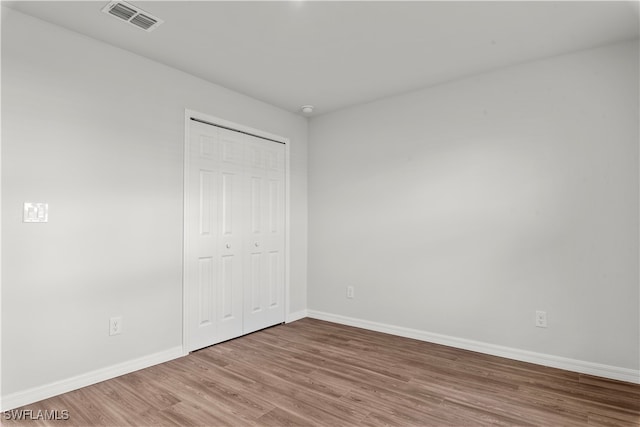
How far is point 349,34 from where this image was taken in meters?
2.58

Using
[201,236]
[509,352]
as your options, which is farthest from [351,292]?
[201,236]

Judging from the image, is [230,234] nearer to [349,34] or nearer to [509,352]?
[349,34]

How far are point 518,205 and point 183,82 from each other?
312cm

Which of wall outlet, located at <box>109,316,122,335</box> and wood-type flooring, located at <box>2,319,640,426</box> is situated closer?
wood-type flooring, located at <box>2,319,640,426</box>

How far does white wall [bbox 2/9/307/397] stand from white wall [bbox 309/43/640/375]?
6.34 feet

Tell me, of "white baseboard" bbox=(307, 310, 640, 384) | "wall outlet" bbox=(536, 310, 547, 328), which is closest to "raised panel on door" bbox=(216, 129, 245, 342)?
"white baseboard" bbox=(307, 310, 640, 384)

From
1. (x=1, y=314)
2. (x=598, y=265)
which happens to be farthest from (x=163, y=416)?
(x=598, y=265)

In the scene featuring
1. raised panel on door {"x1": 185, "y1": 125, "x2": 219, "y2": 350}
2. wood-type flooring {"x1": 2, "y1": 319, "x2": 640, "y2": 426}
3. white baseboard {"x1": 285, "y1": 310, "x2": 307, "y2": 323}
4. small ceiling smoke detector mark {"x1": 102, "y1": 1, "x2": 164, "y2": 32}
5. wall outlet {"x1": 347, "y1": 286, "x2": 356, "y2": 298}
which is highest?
small ceiling smoke detector mark {"x1": 102, "y1": 1, "x2": 164, "y2": 32}

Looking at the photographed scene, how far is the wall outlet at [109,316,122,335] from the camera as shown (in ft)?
8.82

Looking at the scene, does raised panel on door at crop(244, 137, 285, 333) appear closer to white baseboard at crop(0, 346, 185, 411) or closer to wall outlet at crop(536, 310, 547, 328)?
white baseboard at crop(0, 346, 185, 411)

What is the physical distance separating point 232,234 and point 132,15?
2012mm

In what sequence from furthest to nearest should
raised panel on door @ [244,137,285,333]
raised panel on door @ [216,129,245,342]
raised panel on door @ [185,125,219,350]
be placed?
raised panel on door @ [244,137,285,333], raised panel on door @ [216,129,245,342], raised panel on door @ [185,125,219,350]

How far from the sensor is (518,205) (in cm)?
305

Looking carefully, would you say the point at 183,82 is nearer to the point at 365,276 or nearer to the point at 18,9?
the point at 18,9
